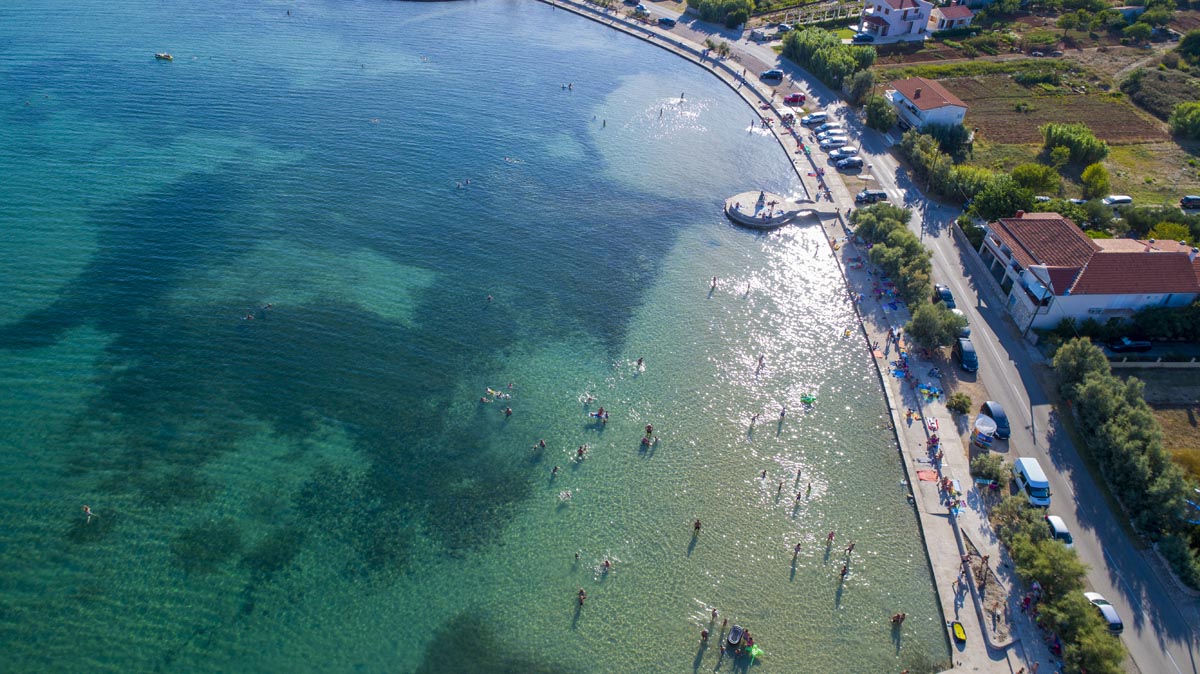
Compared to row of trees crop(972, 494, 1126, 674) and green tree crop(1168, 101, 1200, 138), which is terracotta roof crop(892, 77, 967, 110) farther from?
row of trees crop(972, 494, 1126, 674)

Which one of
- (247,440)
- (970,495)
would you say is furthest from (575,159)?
(970,495)

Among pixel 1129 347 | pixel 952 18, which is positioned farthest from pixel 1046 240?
pixel 952 18

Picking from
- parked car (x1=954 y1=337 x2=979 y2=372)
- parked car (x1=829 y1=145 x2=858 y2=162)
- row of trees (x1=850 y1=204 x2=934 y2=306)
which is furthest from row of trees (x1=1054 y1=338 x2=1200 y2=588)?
parked car (x1=829 y1=145 x2=858 y2=162)

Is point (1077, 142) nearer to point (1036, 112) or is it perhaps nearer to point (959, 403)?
point (1036, 112)

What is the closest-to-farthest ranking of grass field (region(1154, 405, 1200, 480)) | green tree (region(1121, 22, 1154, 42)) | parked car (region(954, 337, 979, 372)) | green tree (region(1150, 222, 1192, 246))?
grass field (region(1154, 405, 1200, 480))
parked car (region(954, 337, 979, 372))
green tree (region(1150, 222, 1192, 246))
green tree (region(1121, 22, 1154, 42))

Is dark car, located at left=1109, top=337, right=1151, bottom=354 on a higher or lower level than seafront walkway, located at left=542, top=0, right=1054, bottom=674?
higher

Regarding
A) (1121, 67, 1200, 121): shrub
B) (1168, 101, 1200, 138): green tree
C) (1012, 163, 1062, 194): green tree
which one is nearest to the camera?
(1012, 163, 1062, 194): green tree

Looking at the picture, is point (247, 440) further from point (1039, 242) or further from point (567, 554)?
point (1039, 242)
